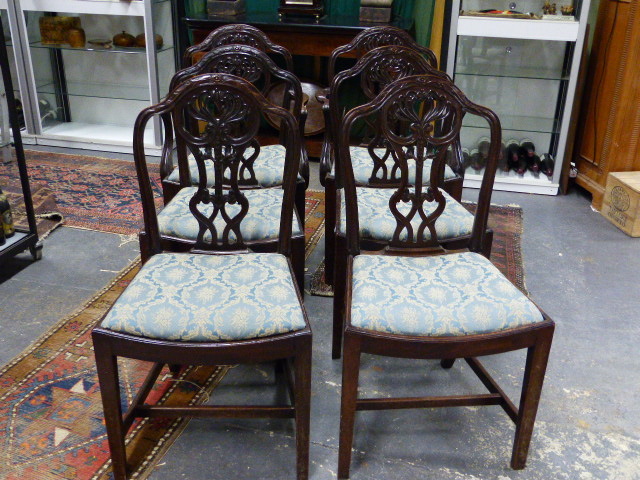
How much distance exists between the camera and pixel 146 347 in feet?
4.67

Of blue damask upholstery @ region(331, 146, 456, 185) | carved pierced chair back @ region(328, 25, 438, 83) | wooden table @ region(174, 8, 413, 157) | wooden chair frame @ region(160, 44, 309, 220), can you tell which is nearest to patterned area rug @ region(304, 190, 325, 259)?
blue damask upholstery @ region(331, 146, 456, 185)

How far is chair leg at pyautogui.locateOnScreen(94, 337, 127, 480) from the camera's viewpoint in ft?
4.74

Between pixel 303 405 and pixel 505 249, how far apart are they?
1.71 metres

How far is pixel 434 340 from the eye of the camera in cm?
146

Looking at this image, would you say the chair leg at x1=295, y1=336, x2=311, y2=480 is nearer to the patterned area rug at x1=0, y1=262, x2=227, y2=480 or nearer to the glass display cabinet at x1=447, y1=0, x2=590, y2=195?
the patterned area rug at x1=0, y1=262, x2=227, y2=480

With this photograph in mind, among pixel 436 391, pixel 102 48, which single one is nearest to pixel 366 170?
pixel 436 391

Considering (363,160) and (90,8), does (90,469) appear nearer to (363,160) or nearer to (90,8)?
(363,160)

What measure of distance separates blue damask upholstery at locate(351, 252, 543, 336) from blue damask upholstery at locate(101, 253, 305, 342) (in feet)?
0.62

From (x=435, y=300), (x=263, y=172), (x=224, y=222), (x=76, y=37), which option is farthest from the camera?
(x=76, y=37)

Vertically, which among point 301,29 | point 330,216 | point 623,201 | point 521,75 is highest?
point 301,29

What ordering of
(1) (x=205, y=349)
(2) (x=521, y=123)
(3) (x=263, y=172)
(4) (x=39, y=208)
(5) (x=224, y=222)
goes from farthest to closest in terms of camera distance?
(2) (x=521, y=123)
(4) (x=39, y=208)
(3) (x=263, y=172)
(5) (x=224, y=222)
(1) (x=205, y=349)

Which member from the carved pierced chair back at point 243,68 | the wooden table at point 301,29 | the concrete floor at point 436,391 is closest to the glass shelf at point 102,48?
the wooden table at point 301,29

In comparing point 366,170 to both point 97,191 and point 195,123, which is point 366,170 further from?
point 97,191

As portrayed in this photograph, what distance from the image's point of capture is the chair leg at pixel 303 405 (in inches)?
57.9
